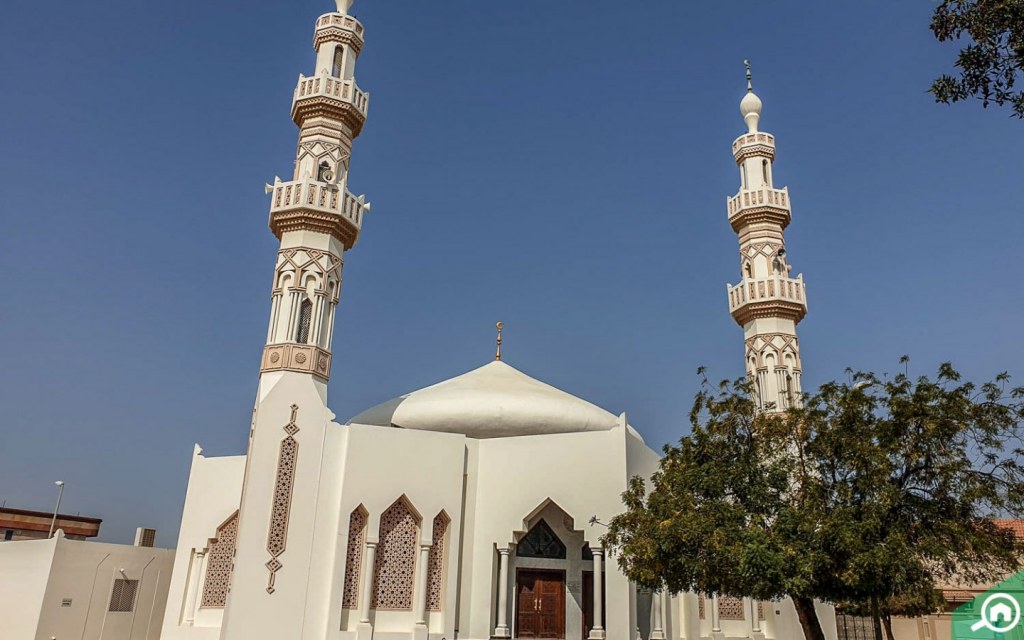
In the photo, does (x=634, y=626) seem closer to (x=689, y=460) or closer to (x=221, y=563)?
(x=689, y=460)

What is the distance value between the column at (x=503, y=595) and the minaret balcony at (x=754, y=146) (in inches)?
504

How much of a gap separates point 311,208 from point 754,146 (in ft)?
40.4

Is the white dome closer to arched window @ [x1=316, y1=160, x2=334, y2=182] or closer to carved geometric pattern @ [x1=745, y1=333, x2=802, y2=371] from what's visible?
carved geometric pattern @ [x1=745, y1=333, x2=802, y2=371]

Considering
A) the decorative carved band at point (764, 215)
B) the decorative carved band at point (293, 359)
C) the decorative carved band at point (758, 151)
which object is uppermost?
the decorative carved band at point (758, 151)

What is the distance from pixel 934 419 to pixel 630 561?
4.82 meters

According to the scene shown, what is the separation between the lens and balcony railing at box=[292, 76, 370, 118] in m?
19.3

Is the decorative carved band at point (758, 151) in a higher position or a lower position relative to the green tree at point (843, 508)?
higher

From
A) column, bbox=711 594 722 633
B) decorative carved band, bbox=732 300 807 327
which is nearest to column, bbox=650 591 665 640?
column, bbox=711 594 722 633

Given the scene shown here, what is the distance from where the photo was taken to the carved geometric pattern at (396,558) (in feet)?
53.2

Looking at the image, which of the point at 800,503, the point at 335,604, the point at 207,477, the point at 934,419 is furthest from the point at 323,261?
the point at 934,419

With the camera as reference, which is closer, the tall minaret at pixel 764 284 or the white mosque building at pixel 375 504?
the white mosque building at pixel 375 504

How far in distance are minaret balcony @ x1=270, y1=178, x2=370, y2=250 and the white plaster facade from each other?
9079mm

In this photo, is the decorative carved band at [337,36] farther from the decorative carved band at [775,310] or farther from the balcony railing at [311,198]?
the decorative carved band at [775,310]

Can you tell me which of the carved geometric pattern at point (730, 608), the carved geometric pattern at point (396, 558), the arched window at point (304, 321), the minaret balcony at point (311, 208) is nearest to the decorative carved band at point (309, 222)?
the minaret balcony at point (311, 208)
